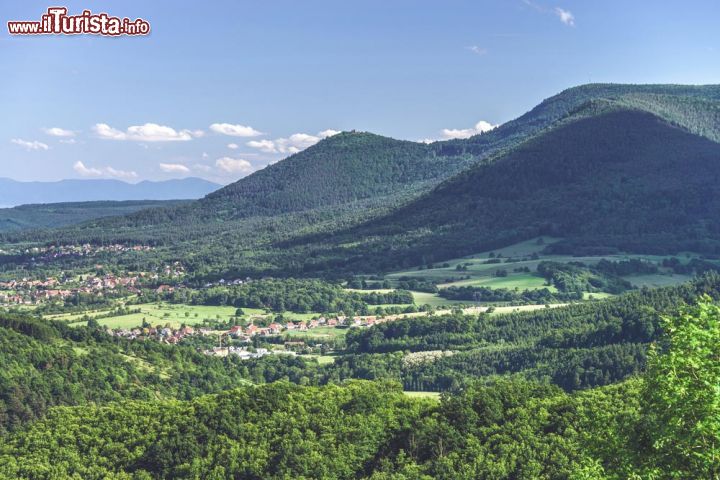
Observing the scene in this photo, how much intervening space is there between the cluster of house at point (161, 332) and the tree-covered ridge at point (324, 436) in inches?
2864

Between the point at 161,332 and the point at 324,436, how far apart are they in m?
96.4

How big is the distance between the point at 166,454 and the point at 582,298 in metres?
123

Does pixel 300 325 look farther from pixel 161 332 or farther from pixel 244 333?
pixel 161 332

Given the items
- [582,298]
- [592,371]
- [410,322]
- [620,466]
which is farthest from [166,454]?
[582,298]

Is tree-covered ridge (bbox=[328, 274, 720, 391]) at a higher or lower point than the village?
higher

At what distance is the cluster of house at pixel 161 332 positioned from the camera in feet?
475

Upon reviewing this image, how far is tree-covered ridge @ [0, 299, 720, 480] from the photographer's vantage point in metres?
51.5

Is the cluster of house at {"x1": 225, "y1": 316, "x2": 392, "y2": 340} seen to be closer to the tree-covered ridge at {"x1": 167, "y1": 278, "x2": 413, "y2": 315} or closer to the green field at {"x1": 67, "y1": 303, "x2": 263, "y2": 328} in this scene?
the tree-covered ridge at {"x1": 167, "y1": 278, "x2": 413, "y2": 315}

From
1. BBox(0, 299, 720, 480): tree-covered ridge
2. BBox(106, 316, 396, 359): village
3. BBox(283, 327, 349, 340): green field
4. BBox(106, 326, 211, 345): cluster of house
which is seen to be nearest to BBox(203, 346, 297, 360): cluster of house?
BBox(106, 316, 396, 359): village

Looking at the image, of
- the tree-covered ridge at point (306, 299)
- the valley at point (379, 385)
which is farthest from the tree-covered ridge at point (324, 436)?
the tree-covered ridge at point (306, 299)

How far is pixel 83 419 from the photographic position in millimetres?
69250

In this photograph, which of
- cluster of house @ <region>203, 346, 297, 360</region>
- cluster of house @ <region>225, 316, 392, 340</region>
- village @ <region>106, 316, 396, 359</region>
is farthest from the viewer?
cluster of house @ <region>225, 316, 392, 340</region>

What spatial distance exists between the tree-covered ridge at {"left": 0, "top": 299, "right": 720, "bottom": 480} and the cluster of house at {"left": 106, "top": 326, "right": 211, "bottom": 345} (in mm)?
72744

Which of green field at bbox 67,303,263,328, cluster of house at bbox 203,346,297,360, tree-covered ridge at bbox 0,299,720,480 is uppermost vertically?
tree-covered ridge at bbox 0,299,720,480
